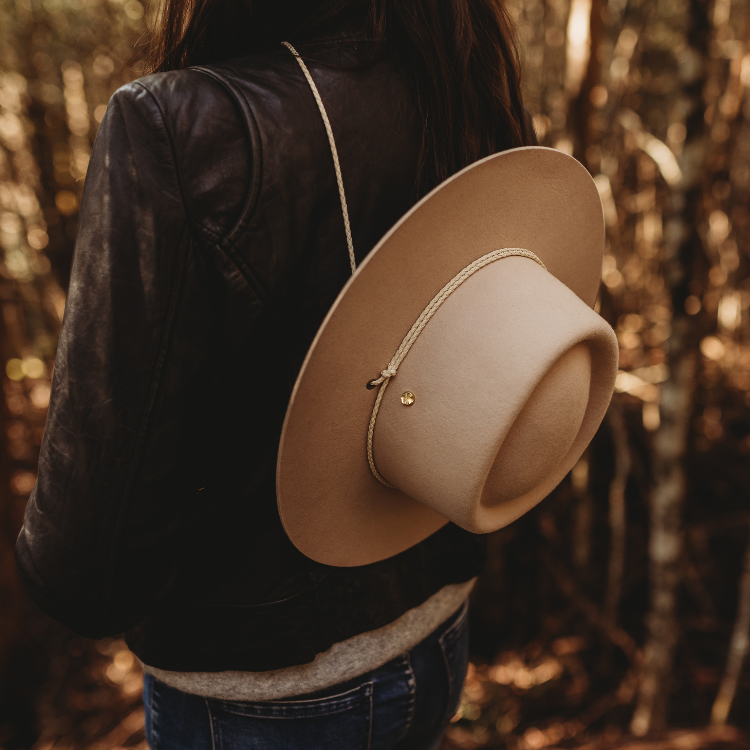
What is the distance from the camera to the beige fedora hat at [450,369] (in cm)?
59

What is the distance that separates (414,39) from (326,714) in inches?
33.8

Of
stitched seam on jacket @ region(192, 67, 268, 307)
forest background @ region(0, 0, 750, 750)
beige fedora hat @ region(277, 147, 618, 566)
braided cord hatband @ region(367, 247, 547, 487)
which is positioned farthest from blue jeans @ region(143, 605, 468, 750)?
forest background @ region(0, 0, 750, 750)

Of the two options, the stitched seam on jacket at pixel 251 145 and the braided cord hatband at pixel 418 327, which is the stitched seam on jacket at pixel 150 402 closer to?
the stitched seam on jacket at pixel 251 145

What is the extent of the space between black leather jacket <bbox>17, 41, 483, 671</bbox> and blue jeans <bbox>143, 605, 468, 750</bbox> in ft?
0.33

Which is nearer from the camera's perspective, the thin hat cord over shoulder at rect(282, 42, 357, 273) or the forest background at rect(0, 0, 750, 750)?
the thin hat cord over shoulder at rect(282, 42, 357, 273)

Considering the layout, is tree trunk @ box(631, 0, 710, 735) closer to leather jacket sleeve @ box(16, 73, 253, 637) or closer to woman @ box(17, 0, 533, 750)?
woman @ box(17, 0, 533, 750)

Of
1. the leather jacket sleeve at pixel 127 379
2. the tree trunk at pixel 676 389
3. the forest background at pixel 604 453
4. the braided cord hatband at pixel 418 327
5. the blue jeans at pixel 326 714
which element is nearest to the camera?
the leather jacket sleeve at pixel 127 379

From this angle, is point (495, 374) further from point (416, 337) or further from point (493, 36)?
point (493, 36)

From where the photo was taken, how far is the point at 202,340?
0.58 m

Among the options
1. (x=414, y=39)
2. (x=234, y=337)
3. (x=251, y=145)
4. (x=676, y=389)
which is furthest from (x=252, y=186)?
(x=676, y=389)

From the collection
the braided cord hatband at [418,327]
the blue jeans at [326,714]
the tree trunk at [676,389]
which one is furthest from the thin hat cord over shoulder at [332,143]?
the tree trunk at [676,389]

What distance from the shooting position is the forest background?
5.74 feet

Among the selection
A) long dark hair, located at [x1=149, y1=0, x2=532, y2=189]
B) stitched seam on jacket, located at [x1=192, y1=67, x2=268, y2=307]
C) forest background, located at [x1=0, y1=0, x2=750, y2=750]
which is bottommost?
forest background, located at [x1=0, y1=0, x2=750, y2=750]

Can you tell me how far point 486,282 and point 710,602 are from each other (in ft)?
8.03
